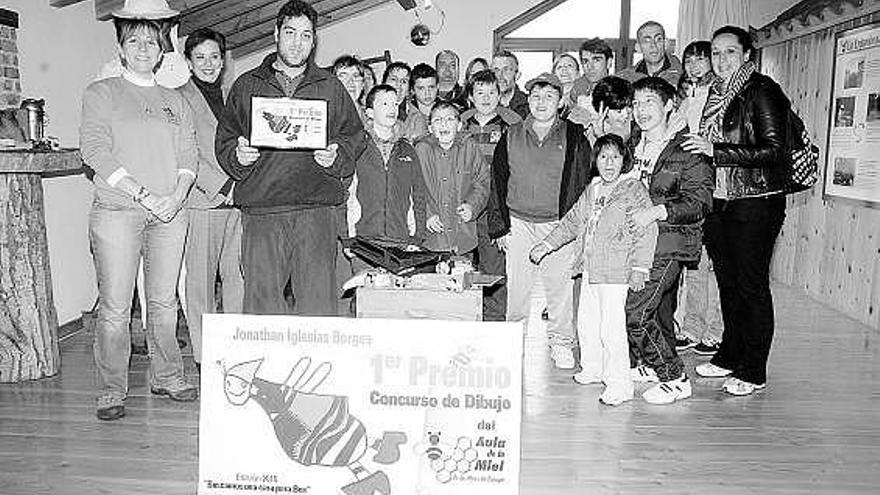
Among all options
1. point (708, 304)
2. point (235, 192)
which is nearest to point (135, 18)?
point (235, 192)

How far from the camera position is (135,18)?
289 centimetres

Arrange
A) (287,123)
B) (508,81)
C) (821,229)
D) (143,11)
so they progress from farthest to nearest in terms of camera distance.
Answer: (821,229) < (508,81) < (143,11) < (287,123)

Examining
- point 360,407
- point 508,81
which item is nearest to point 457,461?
point 360,407

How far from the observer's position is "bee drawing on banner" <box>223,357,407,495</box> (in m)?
2.18

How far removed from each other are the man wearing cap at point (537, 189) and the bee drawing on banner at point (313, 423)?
1.80 meters

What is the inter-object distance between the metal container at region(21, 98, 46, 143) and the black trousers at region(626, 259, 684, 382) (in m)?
2.54

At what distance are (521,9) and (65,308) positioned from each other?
5631mm

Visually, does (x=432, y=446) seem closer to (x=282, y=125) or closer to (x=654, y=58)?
(x=282, y=125)

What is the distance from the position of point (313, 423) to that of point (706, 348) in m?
2.55

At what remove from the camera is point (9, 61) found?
12.7 ft

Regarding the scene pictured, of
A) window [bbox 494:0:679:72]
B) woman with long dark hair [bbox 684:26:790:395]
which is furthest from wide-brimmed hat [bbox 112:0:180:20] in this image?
window [bbox 494:0:679:72]

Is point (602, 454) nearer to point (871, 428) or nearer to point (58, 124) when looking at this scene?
point (871, 428)

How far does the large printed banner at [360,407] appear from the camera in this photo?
7.12 ft

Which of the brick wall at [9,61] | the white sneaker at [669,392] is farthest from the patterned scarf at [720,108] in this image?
the brick wall at [9,61]
